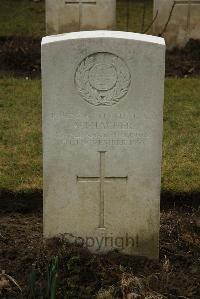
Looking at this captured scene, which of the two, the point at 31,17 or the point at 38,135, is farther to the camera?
the point at 31,17

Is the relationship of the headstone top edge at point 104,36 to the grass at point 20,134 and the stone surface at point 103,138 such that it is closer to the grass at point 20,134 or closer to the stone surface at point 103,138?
the stone surface at point 103,138

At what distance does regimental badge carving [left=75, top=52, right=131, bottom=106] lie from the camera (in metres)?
4.15

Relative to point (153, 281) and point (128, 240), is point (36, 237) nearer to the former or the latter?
point (128, 240)

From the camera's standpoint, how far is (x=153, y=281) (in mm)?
4188

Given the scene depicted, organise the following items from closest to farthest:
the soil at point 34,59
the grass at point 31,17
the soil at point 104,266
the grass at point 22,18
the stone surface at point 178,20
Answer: the soil at point 104,266, the soil at point 34,59, the stone surface at point 178,20, the grass at point 22,18, the grass at point 31,17

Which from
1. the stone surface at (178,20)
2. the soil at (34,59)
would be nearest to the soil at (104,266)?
the soil at (34,59)

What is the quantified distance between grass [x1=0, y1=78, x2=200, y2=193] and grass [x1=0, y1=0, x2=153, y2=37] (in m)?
3.11

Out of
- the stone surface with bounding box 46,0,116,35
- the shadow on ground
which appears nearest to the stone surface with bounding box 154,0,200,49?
the stone surface with bounding box 46,0,116,35

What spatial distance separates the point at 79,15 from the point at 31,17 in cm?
303

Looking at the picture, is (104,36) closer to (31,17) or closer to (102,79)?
(102,79)

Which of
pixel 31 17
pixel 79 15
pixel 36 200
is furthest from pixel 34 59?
pixel 36 200

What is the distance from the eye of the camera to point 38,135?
6969 mm

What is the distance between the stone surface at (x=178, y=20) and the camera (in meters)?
10.2

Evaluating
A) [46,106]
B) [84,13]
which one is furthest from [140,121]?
[84,13]
